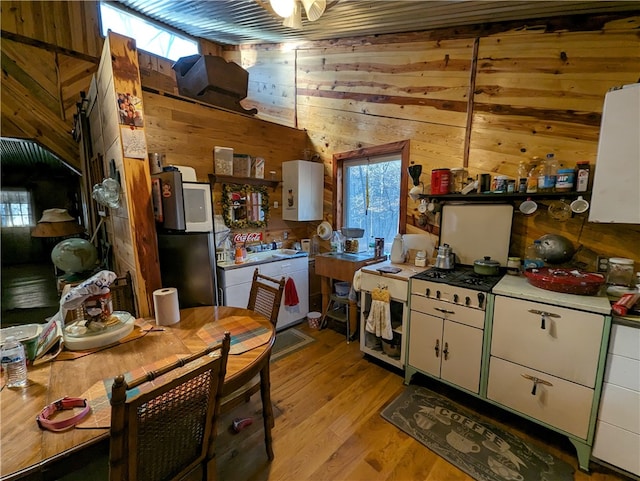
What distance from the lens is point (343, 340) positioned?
9.96 ft

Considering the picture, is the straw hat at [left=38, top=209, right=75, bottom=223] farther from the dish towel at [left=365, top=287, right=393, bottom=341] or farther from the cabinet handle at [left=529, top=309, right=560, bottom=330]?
the cabinet handle at [left=529, top=309, right=560, bottom=330]

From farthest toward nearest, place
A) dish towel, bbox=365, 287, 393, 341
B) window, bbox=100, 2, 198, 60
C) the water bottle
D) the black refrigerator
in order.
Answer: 1. window, bbox=100, 2, 198, 60
2. dish towel, bbox=365, 287, 393, 341
3. the black refrigerator
4. the water bottle

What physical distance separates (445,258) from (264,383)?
1.71m

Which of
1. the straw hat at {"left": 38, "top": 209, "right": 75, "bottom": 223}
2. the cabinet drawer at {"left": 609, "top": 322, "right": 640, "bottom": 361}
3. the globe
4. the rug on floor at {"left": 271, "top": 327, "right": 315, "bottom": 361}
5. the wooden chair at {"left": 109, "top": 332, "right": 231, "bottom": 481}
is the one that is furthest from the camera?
→ the straw hat at {"left": 38, "top": 209, "right": 75, "bottom": 223}

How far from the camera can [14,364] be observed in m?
1.08

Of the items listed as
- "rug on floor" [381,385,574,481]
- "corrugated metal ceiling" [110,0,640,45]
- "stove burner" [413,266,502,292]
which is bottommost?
"rug on floor" [381,385,574,481]

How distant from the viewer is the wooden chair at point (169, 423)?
0.78 metres

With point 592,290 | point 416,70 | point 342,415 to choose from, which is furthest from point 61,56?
point 592,290

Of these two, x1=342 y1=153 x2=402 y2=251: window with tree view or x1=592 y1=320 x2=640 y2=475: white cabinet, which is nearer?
x1=592 y1=320 x2=640 y2=475: white cabinet

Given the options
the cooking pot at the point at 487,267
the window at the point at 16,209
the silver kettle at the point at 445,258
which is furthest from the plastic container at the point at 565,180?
the window at the point at 16,209

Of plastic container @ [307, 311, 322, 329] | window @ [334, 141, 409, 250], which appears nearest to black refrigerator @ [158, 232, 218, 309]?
plastic container @ [307, 311, 322, 329]

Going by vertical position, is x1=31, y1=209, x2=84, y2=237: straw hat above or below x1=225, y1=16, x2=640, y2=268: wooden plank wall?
below

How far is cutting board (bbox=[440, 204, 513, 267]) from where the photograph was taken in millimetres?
2260

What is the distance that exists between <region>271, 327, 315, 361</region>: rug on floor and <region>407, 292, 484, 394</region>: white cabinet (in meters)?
1.15
